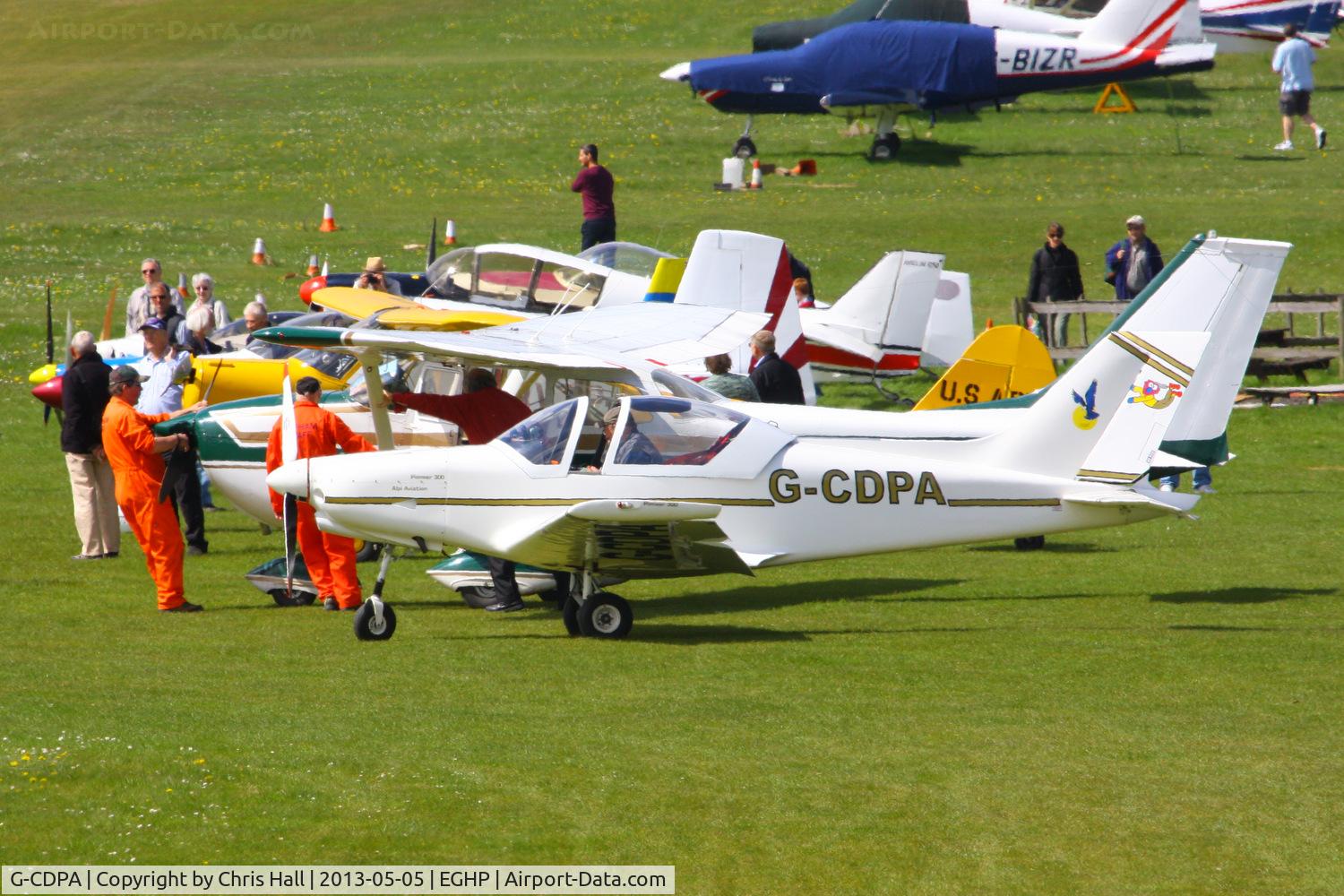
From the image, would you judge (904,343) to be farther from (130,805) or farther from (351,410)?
(130,805)

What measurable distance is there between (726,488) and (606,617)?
1225mm

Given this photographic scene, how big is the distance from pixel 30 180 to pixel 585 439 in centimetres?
2946

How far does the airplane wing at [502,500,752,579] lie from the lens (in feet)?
34.9

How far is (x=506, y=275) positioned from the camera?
20.1m

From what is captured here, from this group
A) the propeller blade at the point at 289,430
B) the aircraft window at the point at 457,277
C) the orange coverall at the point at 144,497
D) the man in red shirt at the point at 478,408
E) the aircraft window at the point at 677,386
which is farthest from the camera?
the aircraft window at the point at 457,277

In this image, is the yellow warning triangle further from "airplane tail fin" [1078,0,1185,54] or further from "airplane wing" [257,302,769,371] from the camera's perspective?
"airplane wing" [257,302,769,371]

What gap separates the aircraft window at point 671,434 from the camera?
11336mm

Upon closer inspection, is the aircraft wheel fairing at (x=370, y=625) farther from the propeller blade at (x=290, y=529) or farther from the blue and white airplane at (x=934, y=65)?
the blue and white airplane at (x=934, y=65)

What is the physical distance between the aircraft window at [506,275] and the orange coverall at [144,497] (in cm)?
797

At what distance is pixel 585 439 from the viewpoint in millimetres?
11516

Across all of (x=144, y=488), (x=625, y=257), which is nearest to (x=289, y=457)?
(x=144, y=488)

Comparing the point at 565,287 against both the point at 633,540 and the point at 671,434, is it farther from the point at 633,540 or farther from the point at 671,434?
the point at 633,540

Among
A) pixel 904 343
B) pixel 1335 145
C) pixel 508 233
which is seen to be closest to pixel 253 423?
pixel 904 343

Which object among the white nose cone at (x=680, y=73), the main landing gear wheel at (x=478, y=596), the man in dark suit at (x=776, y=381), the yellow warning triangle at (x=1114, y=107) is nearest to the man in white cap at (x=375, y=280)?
the man in dark suit at (x=776, y=381)
